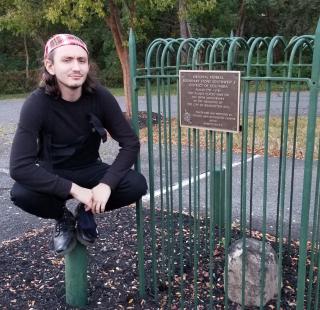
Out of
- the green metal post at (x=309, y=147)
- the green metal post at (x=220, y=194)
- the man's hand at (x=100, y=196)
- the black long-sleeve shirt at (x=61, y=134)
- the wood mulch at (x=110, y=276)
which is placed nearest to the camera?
the green metal post at (x=309, y=147)

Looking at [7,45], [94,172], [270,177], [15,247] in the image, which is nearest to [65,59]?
[94,172]

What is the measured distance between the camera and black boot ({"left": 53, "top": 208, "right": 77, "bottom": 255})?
295 cm

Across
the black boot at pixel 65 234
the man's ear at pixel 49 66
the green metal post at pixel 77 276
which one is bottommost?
the green metal post at pixel 77 276

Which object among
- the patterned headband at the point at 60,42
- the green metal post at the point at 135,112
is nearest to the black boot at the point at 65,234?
the green metal post at the point at 135,112

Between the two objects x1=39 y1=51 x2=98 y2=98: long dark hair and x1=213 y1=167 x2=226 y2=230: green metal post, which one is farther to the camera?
x1=213 y1=167 x2=226 y2=230: green metal post

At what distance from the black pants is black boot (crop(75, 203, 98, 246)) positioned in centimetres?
12

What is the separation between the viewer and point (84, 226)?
2.92 meters

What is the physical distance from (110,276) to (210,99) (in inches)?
64.8

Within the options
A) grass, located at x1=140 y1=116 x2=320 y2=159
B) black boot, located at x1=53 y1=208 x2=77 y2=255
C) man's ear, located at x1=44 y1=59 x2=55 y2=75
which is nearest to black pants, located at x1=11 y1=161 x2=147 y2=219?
black boot, located at x1=53 y1=208 x2=77 y2=255

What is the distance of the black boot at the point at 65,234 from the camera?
2.95 meters

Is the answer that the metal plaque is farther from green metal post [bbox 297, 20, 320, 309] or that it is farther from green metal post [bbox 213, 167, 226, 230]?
green metal post [bbox 213, 167, 226, 230]

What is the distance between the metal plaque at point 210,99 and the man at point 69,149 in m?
0.42

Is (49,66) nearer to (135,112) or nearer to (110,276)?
(135,112)

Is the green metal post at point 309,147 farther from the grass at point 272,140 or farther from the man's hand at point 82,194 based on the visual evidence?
the grass at point 272,140
